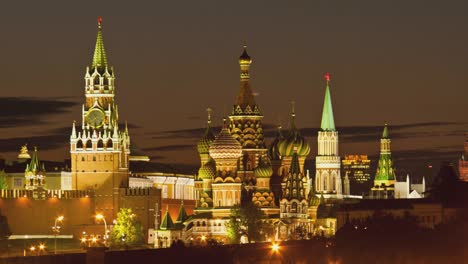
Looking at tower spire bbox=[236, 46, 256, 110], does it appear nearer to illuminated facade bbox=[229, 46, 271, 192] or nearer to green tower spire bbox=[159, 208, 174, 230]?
illuminated facade bbox=[229, 46, 271, 192]

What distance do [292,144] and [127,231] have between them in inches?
949

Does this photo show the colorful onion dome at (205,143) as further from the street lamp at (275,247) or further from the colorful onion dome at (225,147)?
the street lamp at (275,247)

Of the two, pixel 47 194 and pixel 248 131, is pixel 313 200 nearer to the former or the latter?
pixel 248 131

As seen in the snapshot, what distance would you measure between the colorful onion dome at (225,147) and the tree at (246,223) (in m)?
3.99

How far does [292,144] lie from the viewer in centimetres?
18388

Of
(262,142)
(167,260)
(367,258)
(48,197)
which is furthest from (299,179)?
(167,260)

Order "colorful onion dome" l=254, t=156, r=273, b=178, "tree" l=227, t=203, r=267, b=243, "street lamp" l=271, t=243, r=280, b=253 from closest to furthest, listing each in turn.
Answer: "street lamp" l=271, t=243, r=280, b=253 → "tree" l=227, t=203, r=267, b=243 → "colorful onion dome" l=254, t=156, r=273, b=178

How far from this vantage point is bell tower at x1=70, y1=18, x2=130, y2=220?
17375 centimetres

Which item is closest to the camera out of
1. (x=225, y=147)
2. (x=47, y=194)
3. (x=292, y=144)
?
(x=225, y=147)

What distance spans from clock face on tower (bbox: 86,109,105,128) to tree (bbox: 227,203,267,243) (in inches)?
503

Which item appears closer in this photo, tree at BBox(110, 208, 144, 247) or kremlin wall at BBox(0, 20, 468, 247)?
tree at BBox(110, 208, 144, 247)

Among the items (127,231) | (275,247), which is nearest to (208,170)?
(127,231)

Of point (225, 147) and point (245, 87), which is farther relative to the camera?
point (245, 87)

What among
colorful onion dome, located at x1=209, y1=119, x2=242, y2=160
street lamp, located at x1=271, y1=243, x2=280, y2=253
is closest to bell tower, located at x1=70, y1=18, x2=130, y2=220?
colorful onion dome, located at x1=209, y1=119, x2=242, y2=160
